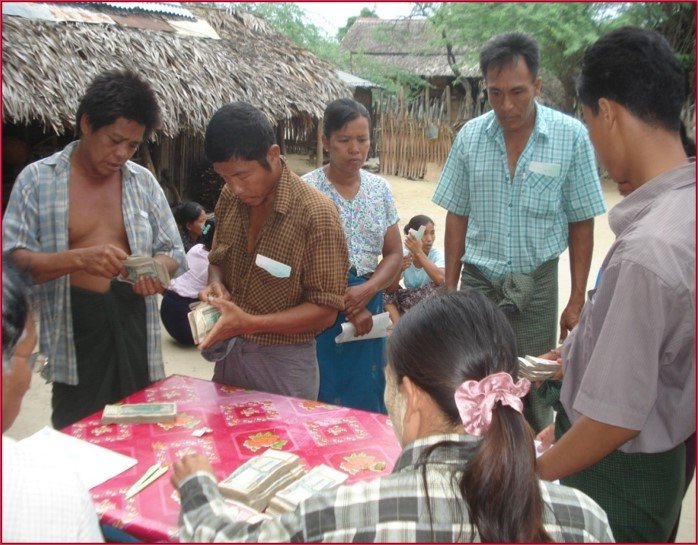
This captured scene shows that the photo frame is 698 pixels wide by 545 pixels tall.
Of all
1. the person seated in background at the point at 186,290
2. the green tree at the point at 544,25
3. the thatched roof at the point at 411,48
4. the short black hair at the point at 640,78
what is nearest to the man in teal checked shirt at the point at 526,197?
the short black hair at the point at 640,78

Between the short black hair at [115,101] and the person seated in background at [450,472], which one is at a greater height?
the short black hair at [115,101]

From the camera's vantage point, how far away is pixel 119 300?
280 centimetres

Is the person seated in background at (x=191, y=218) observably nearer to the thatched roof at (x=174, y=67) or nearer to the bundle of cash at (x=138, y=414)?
the thatched roof at (x=174, y=67)

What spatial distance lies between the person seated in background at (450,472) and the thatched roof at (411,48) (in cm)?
1768

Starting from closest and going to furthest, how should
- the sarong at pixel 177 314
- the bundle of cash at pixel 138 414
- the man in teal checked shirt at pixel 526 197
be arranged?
the bundle of cash at pixel 138 414 → the man in teal checked shirt at pixel 526 197 → the sarong at pixel 177 314

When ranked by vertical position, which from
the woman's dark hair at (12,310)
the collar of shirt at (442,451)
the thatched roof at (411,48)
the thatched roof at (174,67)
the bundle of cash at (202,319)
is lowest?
the bundle of cash at (202,319)

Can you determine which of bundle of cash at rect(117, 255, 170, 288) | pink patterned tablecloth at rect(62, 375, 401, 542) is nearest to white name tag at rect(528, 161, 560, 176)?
pink patterned tablecloth at rect(62, 375, 401, 542)

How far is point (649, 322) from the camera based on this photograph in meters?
1.45

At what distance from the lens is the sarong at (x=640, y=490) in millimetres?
1737

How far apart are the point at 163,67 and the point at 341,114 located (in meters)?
5.51

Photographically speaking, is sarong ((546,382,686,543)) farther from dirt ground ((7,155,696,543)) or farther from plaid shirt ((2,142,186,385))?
plaid shirt ((2,142,186,385))

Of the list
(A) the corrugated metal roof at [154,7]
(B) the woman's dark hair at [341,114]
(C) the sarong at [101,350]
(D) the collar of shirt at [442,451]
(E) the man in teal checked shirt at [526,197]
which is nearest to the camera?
(D) the collar of shirt at [442,451]

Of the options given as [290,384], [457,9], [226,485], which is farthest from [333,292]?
[457,9]

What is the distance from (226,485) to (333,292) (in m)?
0.96
